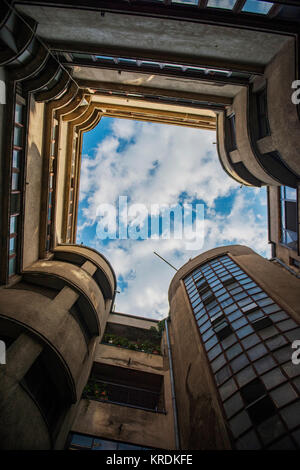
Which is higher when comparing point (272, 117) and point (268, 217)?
point (272, 117)

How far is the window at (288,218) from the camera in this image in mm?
17703

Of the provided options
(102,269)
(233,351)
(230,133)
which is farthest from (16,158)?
(233,351)

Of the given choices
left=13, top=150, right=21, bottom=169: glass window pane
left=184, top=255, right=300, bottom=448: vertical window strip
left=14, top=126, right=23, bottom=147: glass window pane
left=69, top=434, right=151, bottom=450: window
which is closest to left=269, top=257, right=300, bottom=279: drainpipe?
left=184, top=255, right=300, bottom=448: vertical window strip

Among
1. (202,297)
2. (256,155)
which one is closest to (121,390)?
(202,297)

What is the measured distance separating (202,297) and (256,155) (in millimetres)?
11546

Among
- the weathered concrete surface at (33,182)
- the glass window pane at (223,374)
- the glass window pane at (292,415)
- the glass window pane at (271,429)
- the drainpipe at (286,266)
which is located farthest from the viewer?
the drainpipe at (286,266)

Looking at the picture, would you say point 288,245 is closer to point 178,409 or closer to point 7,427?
point 178,409

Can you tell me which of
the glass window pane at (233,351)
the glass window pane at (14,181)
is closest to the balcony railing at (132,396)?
the glass window pane at (233,351)

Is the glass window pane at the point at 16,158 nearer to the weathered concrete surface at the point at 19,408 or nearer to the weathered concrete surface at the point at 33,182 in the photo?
the weathered concrete surface at the point at 33,182

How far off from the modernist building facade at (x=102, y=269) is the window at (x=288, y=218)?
12 cm

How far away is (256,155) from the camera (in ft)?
48.4

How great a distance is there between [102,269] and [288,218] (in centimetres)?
1750

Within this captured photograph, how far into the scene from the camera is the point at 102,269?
68.4ft

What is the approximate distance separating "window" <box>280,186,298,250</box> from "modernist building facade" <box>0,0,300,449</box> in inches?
4.6
